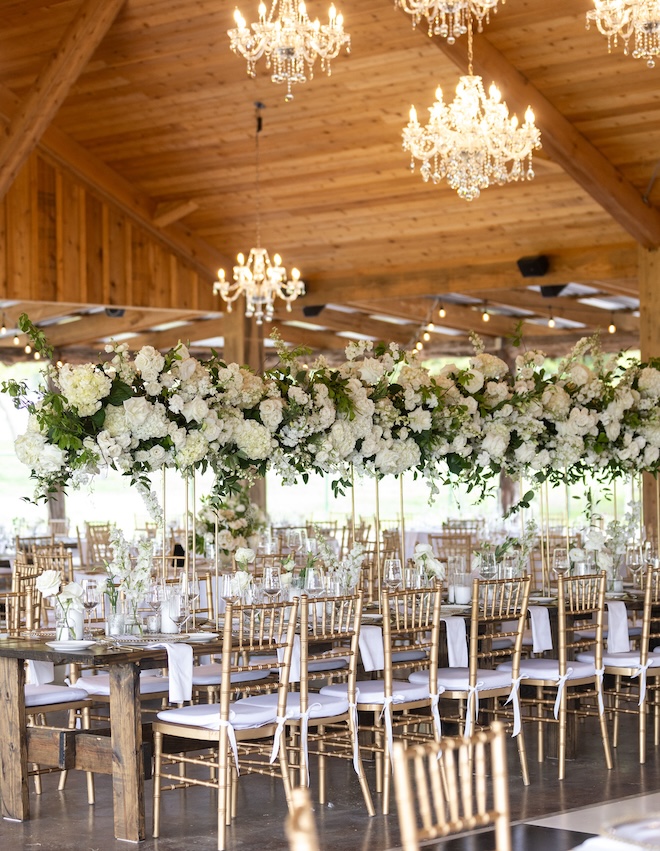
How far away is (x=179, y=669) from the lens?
5.65 meters

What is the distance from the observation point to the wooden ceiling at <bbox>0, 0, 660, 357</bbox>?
10945mm

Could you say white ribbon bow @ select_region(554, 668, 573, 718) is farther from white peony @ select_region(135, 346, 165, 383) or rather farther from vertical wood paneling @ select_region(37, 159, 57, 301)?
vertical wood paneling @ select_region(37, 159, 57, 301)

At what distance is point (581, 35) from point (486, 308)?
7202mm

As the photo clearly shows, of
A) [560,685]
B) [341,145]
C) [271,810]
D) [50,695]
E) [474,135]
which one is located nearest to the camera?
[271,810]

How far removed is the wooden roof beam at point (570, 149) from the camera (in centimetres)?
1045

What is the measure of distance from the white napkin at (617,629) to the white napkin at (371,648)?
1624 millimetres

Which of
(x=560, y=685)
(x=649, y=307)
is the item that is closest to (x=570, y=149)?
(x=649, y=307)

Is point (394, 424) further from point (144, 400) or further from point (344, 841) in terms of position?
point (344, 841)

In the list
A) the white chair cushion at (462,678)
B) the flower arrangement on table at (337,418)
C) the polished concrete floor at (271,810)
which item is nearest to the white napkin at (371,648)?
the white chair cushion at (462,678)

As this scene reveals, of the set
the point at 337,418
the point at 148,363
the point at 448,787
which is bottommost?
the point at 448,787

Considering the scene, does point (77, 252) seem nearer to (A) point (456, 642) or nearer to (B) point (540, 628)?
(B) point (540, 628)

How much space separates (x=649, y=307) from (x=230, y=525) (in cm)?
462

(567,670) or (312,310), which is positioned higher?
(312,310)

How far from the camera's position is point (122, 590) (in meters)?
6.14
